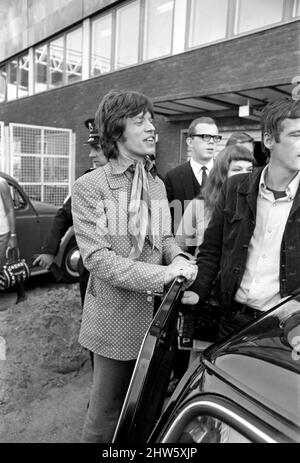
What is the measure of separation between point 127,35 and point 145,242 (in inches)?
430

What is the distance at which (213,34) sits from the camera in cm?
890

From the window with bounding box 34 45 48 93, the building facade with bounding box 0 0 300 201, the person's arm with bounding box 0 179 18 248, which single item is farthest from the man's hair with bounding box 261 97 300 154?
the window with bounding box 34 45 48 93

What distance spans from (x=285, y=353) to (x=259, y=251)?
2.34 ft

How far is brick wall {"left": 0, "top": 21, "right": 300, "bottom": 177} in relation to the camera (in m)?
7.55

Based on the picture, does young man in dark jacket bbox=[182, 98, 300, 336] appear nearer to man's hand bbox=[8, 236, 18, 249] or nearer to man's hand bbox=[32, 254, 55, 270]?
man's hand bbox=[32, 254, 55, 270]

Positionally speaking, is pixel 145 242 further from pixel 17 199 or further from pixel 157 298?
pixel 17 199

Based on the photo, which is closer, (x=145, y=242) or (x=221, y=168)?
(x=145, y=242)

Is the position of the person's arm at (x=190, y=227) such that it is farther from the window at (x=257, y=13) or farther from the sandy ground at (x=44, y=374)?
the window at (x=257, y=13)

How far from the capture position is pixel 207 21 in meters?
8.98

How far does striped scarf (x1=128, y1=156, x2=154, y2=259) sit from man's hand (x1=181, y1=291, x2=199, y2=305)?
0.27 m

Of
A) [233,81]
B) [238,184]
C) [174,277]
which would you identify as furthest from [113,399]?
[233,81]

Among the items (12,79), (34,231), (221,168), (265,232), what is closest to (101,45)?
(12,79)

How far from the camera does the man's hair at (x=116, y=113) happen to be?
1818 mm

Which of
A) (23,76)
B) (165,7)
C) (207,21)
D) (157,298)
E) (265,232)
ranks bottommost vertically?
(157,298)
